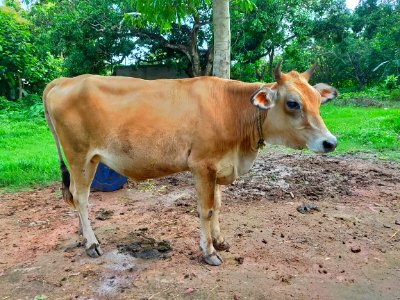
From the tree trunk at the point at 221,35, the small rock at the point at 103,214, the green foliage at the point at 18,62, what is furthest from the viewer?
the green foliage at the point at 18,62

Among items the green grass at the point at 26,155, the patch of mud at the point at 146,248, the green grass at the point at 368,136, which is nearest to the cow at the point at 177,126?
the patch of mud at the point at 146,248

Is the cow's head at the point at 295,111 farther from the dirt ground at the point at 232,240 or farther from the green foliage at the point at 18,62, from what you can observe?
the green foliage at the point at 18,62

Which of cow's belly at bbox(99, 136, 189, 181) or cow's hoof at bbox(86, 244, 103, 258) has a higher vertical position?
cow's belly at bbox(99, 136, 189, 181)

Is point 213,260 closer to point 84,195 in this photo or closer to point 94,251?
point 94,251

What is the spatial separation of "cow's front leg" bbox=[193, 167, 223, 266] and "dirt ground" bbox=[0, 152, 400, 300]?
4.7 inches

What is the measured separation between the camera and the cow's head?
3479 millimetres

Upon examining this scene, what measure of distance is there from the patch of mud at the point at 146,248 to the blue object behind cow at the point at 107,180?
1749 mm

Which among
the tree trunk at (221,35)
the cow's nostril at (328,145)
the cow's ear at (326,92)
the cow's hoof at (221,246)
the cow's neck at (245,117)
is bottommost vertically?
the cow's hoof at (221,246)

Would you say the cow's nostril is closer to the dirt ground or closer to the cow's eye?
the cow's eye

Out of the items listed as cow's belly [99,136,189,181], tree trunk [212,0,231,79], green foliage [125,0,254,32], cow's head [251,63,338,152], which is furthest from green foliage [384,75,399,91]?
cow's belly [99,136,189,181]

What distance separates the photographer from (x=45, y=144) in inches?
391

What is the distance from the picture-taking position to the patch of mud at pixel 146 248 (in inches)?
164

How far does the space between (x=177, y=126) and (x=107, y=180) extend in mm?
2688

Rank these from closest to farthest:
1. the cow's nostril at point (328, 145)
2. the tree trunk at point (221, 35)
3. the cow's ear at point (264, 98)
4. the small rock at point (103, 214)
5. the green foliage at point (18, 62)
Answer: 1. the cow's nostril at point (328, 145)
2. the cow's ear at point (264, 98)
3. the small rock at point (103, 214)
4. the tree trunk at point (221, 35)
5. the green foliage at point (18, 62)
